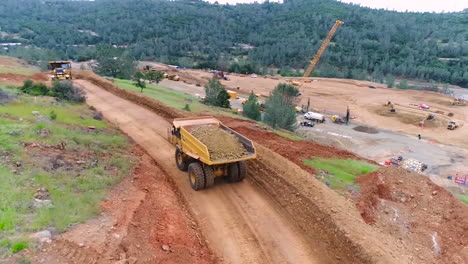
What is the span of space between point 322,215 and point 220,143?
5136 mm

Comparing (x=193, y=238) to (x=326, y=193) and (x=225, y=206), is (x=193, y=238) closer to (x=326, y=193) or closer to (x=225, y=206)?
(x=225, y=206)

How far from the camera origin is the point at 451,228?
14227 mm

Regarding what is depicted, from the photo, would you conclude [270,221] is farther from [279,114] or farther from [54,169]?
[279,114]

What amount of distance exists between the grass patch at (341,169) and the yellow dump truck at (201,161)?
155 inches

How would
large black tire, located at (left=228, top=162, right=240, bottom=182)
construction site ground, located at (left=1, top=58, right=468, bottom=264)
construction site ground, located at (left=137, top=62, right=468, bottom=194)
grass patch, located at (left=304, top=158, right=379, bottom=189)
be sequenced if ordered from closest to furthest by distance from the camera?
construction site ground, located at (left=1, top=58, right=468, bottom=264)
large black tire, located at (left=228, top=162, right=240, bottom=182)
grass patch, located at (left=304, top=158, right=379, bottom=189)
construction site ground, located at (left=137, top=62, right=468, bottom=194)

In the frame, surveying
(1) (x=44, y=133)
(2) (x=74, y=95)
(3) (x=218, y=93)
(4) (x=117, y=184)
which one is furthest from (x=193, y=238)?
(3) (x=218, y=93)

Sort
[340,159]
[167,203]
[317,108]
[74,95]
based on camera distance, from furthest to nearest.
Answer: [317,108]
[74,95]
[340,159]
[167,203]

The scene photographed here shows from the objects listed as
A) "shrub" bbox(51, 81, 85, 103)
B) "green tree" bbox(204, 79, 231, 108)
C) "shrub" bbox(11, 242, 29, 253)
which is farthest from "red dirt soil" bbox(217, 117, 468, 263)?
"green tree" bbox(204, 79, 231, 108)

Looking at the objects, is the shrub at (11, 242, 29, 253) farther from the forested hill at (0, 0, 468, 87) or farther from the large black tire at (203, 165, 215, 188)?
the forested hill at (0, 0, 468, 87)

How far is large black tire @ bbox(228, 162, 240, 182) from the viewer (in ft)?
51.8

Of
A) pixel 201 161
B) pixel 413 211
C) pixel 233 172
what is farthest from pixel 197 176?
pixel 413 211

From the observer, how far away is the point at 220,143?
15.5 metres

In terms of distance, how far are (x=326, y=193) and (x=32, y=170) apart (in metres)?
10.8

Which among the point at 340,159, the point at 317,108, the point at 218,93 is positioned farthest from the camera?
the point at 317,108
